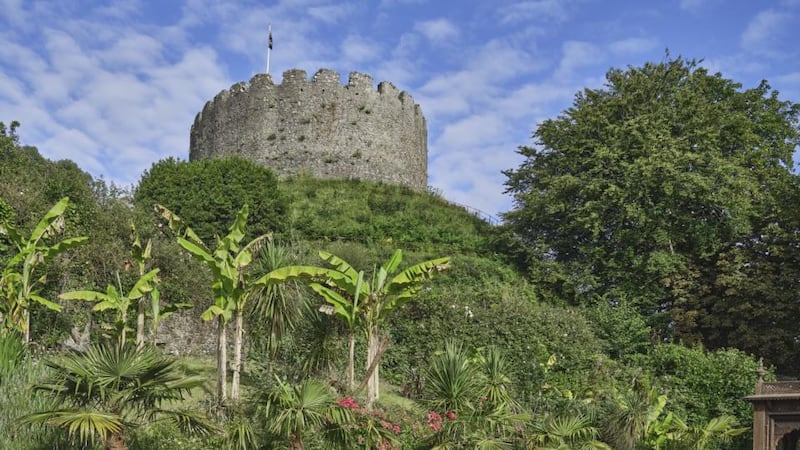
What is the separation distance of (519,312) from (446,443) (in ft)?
27.0

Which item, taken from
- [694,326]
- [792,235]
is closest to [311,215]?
[694,326]

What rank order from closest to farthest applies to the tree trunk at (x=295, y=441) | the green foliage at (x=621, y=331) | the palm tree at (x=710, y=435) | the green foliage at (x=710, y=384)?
the tree trunk at (x=295, y=441) → the palm tree at (x=710, y=435) → the green foliage at (x=710, y=384) → the green foliage at (x=621, y=331)

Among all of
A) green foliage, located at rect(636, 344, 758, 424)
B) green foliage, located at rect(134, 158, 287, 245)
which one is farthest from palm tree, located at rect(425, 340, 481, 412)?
green foliage, located at rect(134, 158, 287, 245)

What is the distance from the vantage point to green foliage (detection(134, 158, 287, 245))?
1060 inches

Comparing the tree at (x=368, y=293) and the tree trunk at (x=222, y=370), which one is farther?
the tree at (x=368, y=293)

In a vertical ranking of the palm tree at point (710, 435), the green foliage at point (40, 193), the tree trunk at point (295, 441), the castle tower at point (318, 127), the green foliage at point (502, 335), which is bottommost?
the palm tree at point (710, 435)

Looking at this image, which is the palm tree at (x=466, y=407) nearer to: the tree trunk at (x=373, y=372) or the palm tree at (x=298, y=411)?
the tree trunk at (x=373, y=372)

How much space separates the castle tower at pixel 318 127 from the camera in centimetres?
3872

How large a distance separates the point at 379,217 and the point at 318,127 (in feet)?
31.6

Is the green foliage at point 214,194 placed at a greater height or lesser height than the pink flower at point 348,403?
greater

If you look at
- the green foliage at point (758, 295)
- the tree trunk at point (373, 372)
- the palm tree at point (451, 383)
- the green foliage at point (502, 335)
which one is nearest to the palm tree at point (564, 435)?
the palm tree at point (451, 383)

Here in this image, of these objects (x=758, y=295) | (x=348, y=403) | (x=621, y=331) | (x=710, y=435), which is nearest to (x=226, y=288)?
(x=348, y=403)

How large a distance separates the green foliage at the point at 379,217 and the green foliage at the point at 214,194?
1293 mm

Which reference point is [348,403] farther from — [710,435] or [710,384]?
[710,384]
